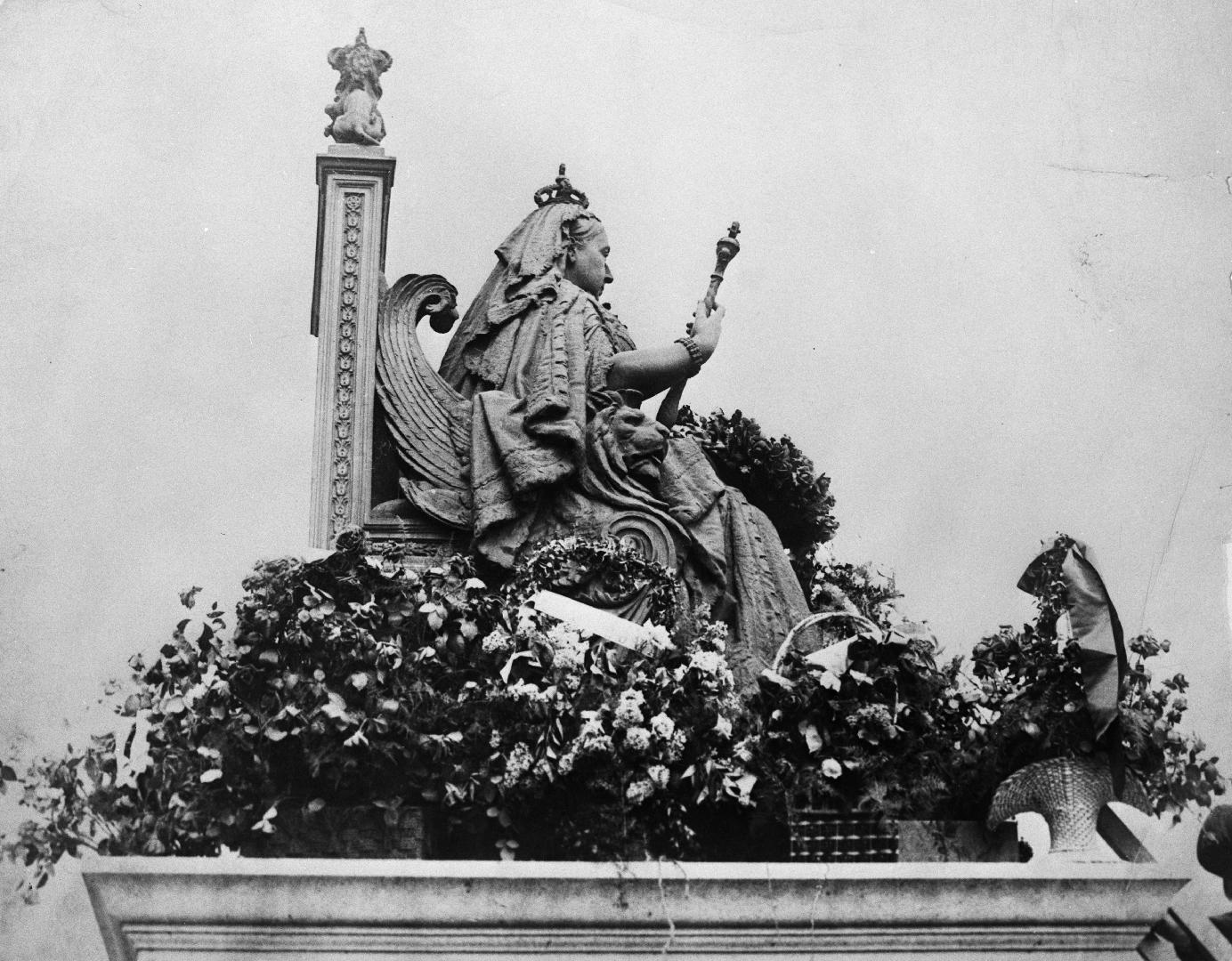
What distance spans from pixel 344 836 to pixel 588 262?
294 cm

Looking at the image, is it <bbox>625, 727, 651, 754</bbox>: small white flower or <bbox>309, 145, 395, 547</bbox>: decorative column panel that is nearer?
<bbox>625, 727, 651, 754</bbox>: small white flower

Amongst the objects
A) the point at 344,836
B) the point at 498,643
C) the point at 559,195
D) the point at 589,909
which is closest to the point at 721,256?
the point at 559,195

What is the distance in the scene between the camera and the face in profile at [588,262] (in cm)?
828

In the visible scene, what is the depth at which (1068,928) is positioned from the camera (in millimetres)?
6102

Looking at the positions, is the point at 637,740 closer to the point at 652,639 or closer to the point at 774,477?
the point at 652,639

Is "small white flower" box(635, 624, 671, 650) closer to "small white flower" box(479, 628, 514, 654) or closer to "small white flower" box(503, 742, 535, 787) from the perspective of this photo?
"small white flower" box(479, 628, 514, 654)

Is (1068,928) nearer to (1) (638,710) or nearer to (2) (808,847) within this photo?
(2) (808,847)

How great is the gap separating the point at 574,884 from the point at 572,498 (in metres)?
1.90

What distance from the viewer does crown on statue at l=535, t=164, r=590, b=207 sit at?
8398 millimetres

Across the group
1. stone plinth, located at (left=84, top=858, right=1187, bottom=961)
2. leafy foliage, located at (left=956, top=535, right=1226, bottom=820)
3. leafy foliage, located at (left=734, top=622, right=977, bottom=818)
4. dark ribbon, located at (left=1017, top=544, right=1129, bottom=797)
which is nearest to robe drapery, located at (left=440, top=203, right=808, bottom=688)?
leafy foliage, located at (left=734, top=622, right=977, bottom=818)

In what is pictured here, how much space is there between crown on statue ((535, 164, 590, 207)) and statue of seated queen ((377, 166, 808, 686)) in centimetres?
11

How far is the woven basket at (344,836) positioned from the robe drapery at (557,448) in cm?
132

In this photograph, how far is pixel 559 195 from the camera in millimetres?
8398

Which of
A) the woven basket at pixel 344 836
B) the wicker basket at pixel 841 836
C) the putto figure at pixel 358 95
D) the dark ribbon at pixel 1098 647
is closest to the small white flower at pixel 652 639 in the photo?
the wicker basket at pixel 841 836
